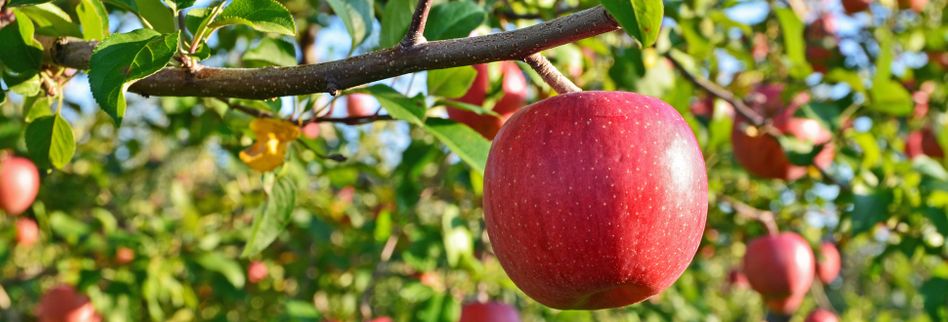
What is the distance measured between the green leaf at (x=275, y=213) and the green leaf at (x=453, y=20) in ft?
0.89

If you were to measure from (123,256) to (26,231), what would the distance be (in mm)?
384

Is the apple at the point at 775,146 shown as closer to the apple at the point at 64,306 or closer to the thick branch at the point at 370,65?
the thick branch at the point at 370,65

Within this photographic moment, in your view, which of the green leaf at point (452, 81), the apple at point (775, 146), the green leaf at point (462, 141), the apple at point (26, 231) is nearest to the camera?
the green leaf at point (462, 141)

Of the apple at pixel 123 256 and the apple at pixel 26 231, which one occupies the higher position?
the apple at pixel 123 256

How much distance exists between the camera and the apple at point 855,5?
269 cm

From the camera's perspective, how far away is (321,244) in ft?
7.68

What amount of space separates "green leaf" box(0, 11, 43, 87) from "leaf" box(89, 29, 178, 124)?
164 mm

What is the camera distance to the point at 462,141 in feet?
2.84

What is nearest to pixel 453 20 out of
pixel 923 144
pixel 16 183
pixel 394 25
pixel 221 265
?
pixel 394 25

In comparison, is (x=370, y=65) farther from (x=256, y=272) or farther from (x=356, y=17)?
(x=256, y=272)

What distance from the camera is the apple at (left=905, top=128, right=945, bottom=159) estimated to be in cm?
221

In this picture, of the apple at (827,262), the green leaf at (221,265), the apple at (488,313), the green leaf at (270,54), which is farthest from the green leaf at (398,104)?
the apple at (827,262)

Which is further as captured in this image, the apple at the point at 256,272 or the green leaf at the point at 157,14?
the apple at the point at 256,272

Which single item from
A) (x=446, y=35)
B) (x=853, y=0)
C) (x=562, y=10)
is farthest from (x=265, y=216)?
(x=853, y=0)
